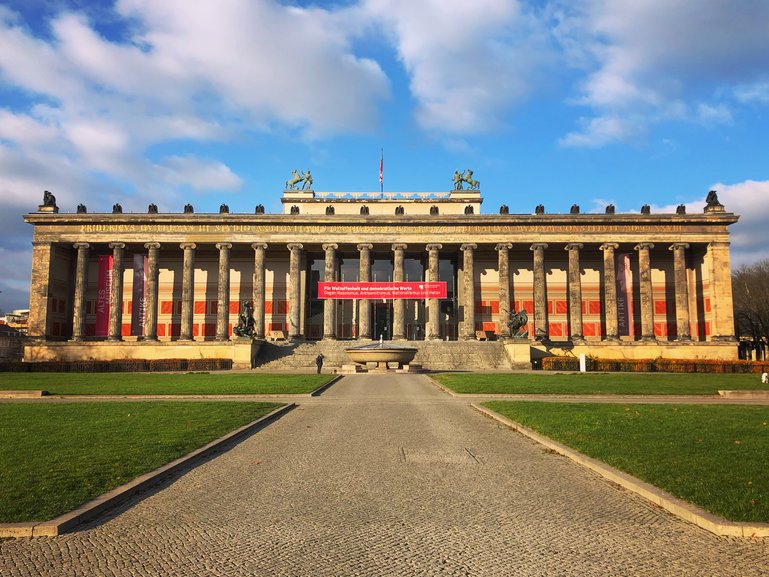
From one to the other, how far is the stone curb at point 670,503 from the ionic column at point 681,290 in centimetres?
5919

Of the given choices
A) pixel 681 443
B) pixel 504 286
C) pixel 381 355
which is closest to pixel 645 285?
pixel 504 286

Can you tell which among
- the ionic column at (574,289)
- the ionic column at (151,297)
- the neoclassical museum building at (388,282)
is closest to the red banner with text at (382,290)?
the neoclassical museum building at (388,282)

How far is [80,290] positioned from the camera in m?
65.8

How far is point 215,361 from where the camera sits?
179 ft

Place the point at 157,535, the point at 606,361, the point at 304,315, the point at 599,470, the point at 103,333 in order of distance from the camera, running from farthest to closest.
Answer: the point at 304,315
the point at 103,333
the point at 606,361
the point at 599,470
the point at 157,535

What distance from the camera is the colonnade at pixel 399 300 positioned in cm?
6512

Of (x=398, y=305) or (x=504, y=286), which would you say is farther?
(x=504, y=286)

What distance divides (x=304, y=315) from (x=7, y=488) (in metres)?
63.1

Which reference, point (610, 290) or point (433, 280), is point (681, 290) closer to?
point (610, 290)

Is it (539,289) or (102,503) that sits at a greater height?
(539,289)

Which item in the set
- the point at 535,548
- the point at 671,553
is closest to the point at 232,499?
the point at 535,548

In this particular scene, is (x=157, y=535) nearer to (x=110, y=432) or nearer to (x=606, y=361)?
(x=110, y=432)

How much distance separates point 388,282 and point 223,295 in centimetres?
1809

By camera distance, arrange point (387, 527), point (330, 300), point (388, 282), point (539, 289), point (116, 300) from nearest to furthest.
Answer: point (387, 527) → point (388, 282) → point (116, 300) → point (539, 289) → point (330, 300)
